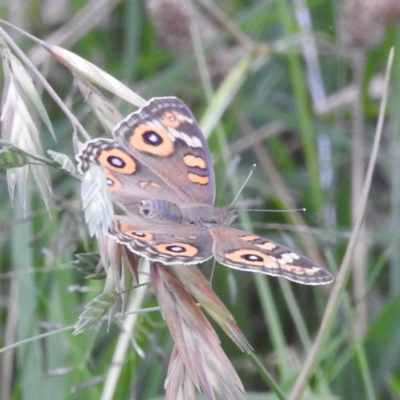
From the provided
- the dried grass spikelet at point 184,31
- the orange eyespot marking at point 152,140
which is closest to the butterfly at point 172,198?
the orange eyespot marking at point 152,140

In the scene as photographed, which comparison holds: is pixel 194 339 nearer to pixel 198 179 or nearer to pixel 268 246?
pixel 268 246

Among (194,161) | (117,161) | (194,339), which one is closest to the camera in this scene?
(194,339)

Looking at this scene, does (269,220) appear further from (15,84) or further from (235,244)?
(15,84)

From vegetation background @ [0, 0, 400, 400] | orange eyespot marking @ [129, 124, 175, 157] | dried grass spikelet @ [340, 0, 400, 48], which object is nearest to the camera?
orange eyespot marking @ [129, 124, 175, 157]

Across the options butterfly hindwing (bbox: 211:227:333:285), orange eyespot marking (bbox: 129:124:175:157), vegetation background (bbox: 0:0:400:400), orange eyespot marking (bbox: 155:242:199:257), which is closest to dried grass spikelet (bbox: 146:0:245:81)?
vegetation background (bbox: 0:0:400:400)

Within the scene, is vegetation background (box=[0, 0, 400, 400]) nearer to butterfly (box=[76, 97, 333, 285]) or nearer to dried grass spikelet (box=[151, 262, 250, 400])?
butterfly (box=[76, 97, 333, 285])

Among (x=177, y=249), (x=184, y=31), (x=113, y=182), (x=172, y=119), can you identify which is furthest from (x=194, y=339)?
(x=184, y=31)
